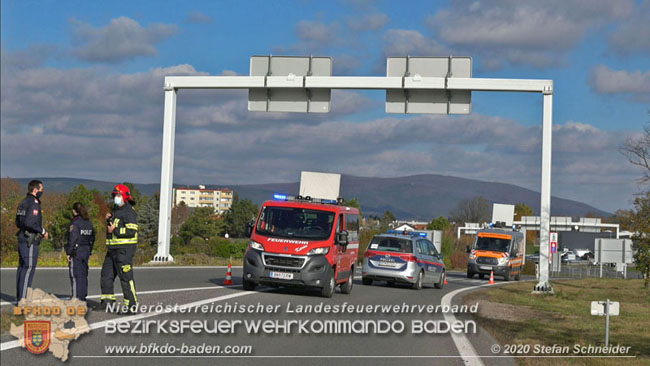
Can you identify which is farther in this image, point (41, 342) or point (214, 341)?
point (214, 341)

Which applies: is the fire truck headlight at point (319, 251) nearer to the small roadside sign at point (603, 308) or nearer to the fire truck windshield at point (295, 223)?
the fire truck windshield at point (295, 223)

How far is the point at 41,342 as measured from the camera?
8773 mm

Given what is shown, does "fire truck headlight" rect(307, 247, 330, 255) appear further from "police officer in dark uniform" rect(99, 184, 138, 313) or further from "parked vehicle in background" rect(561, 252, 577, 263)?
"parked vehicle in background" rect(561, 252, 577, 263)

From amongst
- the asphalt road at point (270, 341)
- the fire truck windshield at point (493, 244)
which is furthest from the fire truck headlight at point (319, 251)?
the fire truck windshield at point (493, 244)

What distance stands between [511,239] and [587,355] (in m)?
28.6

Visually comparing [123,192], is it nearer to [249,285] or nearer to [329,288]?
[249,285]

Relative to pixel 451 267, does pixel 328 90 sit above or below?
above

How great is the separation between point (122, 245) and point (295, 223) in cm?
676

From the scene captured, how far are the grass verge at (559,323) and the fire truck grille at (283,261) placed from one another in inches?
164

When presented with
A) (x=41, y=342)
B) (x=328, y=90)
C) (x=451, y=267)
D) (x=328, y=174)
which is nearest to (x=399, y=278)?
(x=328, y=174)

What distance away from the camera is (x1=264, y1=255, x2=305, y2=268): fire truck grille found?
675 inches

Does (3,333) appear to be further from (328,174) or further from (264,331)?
(328,174)

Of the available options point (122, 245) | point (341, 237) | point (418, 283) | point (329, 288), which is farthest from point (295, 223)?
point (418, 283)

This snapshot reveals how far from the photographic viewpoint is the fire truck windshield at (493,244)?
38.6 meters
